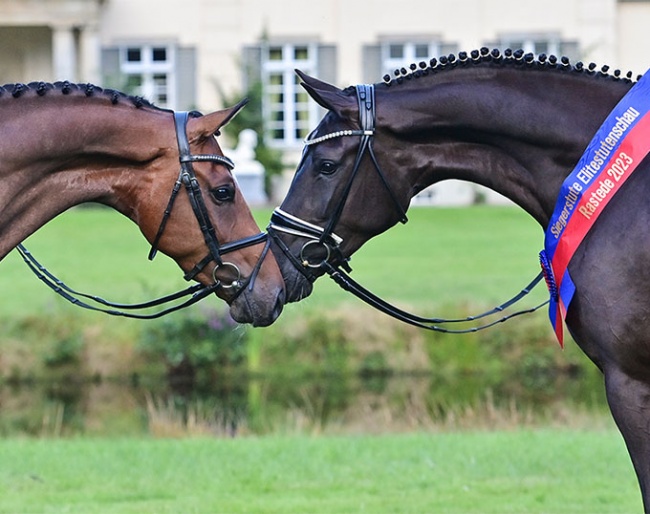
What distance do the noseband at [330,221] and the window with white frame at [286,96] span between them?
23000mm

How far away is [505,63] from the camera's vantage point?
5.71m

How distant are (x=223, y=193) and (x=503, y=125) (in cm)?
134

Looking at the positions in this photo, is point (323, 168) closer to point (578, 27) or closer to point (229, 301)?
point (229, 301)

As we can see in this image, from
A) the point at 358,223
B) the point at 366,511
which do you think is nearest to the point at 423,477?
the point at 366,511

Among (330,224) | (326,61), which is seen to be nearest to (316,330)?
(330,224)

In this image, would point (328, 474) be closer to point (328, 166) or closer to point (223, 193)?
point (328, 166)

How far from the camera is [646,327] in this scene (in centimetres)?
504

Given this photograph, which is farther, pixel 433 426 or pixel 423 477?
pixel 433 426

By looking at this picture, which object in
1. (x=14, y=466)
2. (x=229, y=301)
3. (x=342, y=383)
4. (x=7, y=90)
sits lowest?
(x=342, y=383)

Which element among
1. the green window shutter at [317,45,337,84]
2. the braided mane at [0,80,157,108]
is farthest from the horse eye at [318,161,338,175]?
the green window shutter at [317,45,337,84]

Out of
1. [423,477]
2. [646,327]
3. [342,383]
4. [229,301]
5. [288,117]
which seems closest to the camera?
[646,327]

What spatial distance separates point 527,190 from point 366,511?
3.05 metres

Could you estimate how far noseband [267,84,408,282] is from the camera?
5.61 metres

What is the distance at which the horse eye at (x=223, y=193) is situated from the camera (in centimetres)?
536
